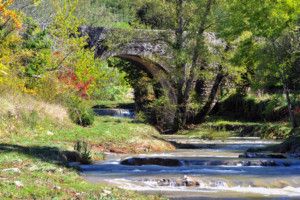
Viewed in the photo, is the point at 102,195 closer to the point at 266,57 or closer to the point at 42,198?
the point at 42,198

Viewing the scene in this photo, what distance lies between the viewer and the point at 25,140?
59.7ft

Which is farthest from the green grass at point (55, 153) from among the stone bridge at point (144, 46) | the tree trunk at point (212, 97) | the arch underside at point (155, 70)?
the tree trunk at point (212, 97)

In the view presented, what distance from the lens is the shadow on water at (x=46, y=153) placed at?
1517 centimetres

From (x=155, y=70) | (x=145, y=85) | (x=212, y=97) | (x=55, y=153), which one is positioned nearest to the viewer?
(x=55, y=153)

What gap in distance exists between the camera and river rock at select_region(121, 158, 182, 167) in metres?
17.0

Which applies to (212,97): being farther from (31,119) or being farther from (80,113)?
(31,119)

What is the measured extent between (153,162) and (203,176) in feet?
8.98

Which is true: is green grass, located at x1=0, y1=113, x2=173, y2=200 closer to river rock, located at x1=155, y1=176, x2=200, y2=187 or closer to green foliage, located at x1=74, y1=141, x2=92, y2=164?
green foliage, located at x1=74, y1=141, x2=92, y2=164

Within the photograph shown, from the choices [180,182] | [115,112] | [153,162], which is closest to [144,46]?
[115,112]

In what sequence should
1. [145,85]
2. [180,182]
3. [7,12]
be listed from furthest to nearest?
[145,85] → [7,12] → [180,182]

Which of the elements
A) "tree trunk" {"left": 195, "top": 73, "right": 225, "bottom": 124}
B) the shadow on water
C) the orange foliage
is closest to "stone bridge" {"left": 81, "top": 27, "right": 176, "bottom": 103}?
"tree trunk" {"left": 195, "top": 73, "right": 225, "bottom": 124}

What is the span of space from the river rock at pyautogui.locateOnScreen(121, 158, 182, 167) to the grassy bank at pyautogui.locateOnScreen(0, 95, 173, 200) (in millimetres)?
1233

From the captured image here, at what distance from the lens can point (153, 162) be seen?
17.1 metres

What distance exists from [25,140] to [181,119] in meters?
14.4
